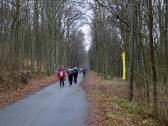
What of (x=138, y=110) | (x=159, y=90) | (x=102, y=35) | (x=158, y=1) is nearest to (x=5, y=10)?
(x=102, y=35)

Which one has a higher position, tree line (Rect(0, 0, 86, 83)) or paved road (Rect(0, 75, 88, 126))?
tree line (Rect(0, 0, 86, 83))

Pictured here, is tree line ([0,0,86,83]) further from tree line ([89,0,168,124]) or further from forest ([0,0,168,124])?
tree line ([89,0,168,124])

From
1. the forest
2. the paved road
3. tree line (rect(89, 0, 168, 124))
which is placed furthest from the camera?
the forest

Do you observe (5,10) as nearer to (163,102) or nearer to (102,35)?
(102,35)

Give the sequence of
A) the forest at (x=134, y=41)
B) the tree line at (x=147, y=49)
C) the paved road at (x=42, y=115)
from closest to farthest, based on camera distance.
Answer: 1. the paved road at (x=42, y=115)
2. the tree line at (x=147, y=49)
3. the forest at (x=134, y=41)

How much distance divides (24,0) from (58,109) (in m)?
19.3

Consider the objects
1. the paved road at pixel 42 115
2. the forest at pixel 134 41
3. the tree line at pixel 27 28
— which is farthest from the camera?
the tree line at pixel 27 28

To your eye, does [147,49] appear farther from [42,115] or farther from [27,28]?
[27,28]

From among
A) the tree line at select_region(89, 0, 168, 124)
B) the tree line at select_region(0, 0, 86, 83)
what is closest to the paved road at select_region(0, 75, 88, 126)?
the tree line at select_region(89, 0, 168, 124)

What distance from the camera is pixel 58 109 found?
1371cm

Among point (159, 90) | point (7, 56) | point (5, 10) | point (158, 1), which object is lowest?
point (159, 90)

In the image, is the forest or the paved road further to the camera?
the forest

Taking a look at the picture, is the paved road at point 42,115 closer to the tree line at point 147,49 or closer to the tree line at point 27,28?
the tree line at point 147,49

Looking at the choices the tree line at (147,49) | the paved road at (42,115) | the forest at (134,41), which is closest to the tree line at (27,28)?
the forest at (134,41)
